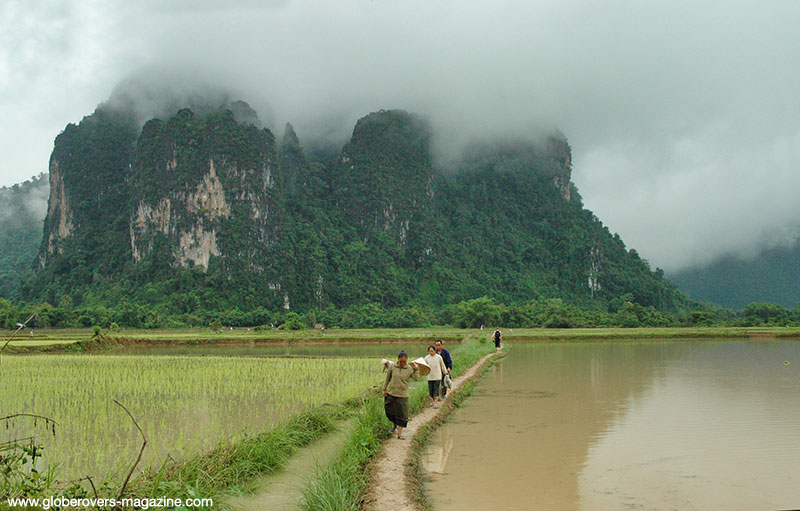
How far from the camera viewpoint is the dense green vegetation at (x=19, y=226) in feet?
238

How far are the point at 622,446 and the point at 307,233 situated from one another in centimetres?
5272

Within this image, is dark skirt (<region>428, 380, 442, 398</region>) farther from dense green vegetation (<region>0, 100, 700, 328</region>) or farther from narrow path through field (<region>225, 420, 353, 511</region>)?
dense green vegetation (<region>0, 100, 700, 328</region>)

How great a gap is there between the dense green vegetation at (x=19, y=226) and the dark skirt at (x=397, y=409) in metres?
71.9

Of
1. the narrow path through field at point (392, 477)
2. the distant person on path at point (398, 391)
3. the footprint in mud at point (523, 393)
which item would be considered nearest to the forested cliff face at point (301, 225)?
the footprint in mud at point (523, 393)

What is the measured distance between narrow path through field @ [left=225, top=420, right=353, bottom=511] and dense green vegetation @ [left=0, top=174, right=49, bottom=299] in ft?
236

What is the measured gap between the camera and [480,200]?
71188 mm

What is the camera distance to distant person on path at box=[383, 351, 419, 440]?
18.7 ft

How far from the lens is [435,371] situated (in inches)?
305

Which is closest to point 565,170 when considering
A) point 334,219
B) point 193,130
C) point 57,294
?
point 334,219

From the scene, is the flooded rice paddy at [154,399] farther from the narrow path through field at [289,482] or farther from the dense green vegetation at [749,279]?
the dense green vegetation at [749,279]

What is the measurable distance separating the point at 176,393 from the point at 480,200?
64.2 metres

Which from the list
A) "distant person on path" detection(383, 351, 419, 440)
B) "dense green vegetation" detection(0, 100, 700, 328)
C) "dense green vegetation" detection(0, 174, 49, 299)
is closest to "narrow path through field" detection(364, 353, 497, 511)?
"distant person on path" detection(383, 351, 419, 440)

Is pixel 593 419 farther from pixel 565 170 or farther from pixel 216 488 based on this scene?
pixel 565 170

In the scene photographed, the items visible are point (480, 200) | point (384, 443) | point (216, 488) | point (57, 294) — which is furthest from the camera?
point (480, 200)
